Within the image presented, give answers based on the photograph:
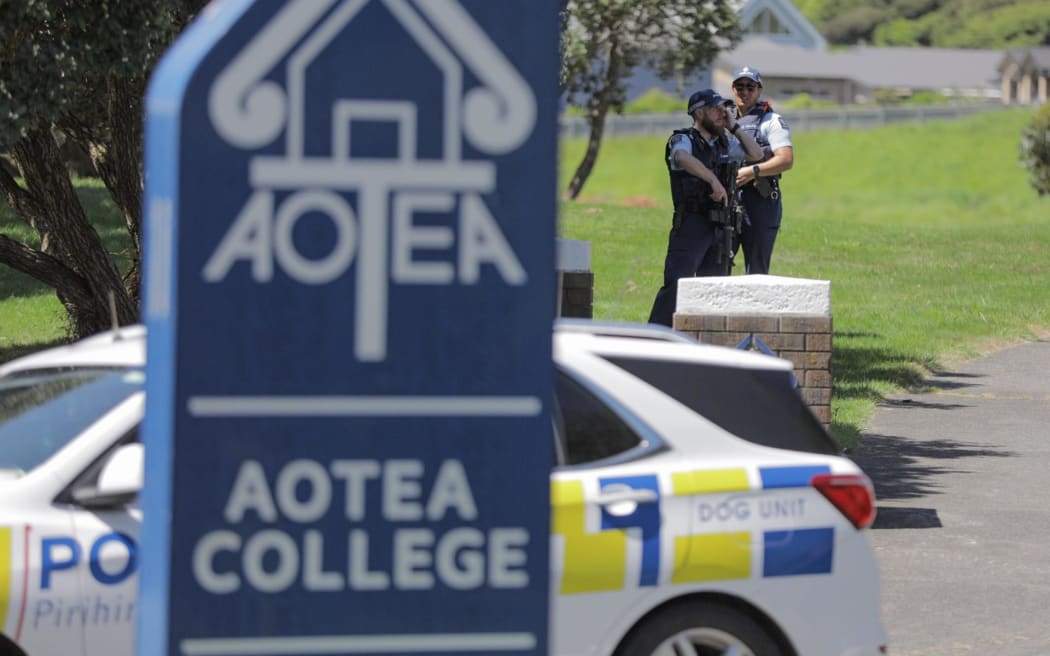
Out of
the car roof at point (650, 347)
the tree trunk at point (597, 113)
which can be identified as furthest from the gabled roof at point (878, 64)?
the car roof at point (650, 347)

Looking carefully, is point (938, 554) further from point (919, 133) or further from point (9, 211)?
point (919, 133)

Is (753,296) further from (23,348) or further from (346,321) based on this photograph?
(23,348)

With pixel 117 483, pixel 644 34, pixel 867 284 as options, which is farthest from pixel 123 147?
pixel 644 34

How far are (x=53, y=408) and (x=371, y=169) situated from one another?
3.00 metres

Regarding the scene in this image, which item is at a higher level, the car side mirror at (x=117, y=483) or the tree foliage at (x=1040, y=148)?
the tree foliage at (x=1040, y=148)

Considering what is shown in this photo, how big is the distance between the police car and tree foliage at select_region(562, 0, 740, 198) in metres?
24.5

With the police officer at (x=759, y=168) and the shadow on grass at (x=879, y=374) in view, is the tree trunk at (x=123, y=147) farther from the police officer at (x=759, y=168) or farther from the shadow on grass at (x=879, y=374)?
the shadow on grass at (x=879, y=374)

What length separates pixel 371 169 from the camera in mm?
2855

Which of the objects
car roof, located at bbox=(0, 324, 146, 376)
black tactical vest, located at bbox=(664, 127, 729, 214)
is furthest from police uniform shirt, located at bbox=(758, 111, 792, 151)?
car roof, located at bbox=(0, 324, 146, 376)

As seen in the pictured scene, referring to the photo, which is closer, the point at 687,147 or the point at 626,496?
the point at 626,496

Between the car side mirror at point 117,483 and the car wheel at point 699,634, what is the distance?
57.5 inches

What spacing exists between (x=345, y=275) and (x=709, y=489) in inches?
107

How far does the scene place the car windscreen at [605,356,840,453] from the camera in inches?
219

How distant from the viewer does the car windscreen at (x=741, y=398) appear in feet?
18.3
